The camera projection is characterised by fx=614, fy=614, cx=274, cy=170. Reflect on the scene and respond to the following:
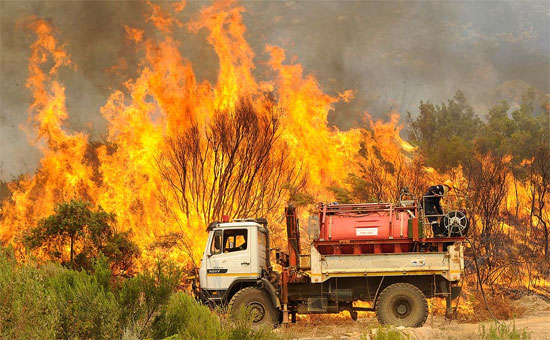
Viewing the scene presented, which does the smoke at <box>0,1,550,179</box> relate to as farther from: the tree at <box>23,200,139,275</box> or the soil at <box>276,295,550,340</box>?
the soil at <box>276,295,550,340</box>

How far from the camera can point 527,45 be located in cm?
9412

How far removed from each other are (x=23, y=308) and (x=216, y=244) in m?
8.38

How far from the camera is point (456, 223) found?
16.2 m

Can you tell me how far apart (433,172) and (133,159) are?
16094 millimetres

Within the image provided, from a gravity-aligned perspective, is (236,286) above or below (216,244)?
below

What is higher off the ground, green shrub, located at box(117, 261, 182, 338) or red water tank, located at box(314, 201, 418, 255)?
red water tank, located at box(314, 201, 418, 255)

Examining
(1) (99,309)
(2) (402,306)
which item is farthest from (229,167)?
(1) (99,309)

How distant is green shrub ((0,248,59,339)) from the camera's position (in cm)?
880

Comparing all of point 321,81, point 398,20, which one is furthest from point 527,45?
point 321,81

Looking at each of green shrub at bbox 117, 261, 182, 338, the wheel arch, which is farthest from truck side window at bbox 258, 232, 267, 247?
green shrub at bbox 117, 261, 182, 338

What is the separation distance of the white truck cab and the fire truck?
0.03m

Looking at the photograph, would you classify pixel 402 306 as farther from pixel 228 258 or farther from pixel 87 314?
pixel 87 314

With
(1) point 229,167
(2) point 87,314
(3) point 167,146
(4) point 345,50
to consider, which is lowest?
(2) point 87,314

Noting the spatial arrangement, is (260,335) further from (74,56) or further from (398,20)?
(398,20)
